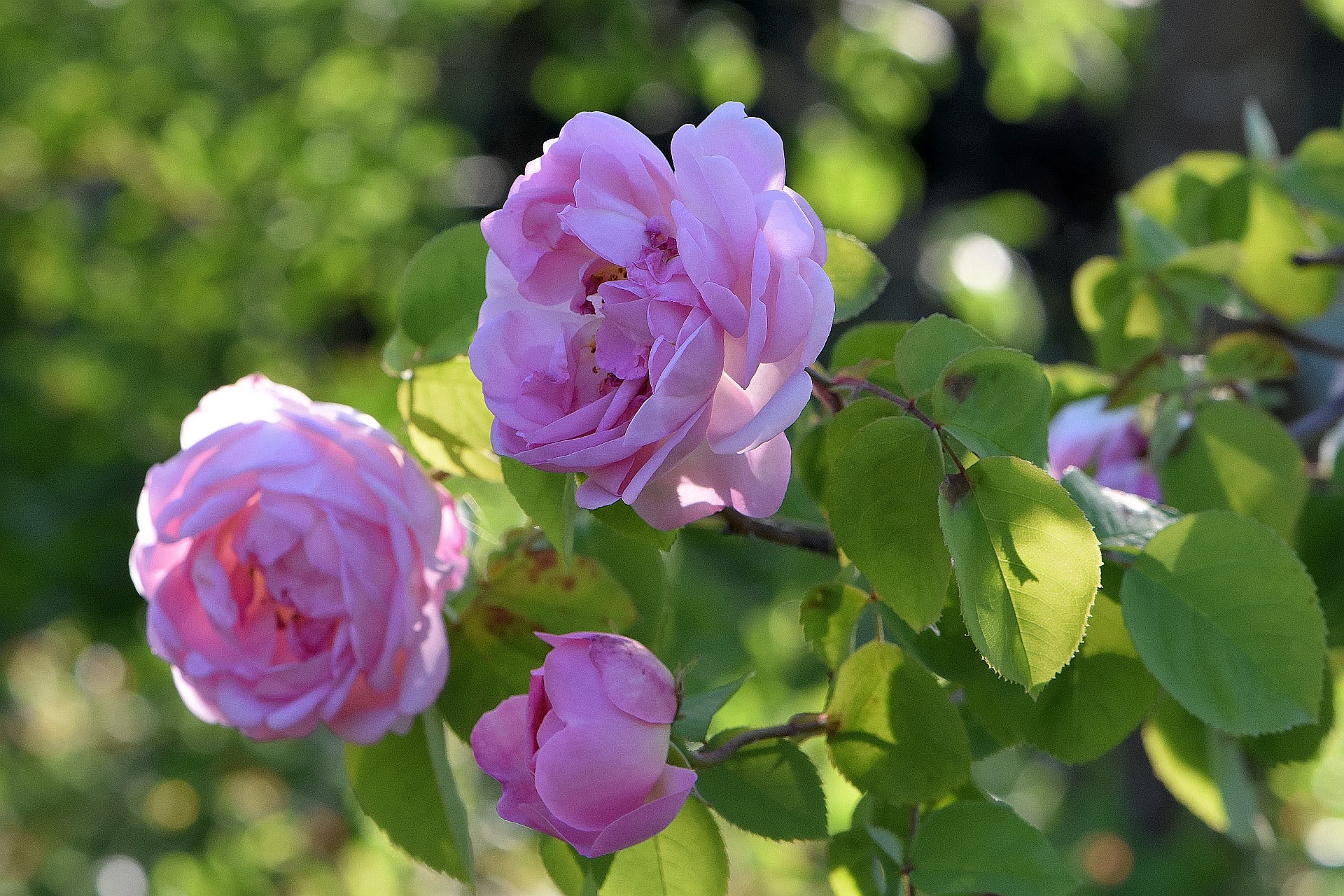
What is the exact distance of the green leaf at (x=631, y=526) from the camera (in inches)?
12.0

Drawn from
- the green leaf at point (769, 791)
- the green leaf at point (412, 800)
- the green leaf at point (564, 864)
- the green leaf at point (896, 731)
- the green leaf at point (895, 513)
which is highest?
the green leaf at point (895, 513)

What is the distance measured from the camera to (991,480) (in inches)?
11.4

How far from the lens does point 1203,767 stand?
0.50m

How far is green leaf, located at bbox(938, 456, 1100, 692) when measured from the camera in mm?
276

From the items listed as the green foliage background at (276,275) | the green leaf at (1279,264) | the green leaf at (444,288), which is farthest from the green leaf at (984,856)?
the green foliage background at (276,275)

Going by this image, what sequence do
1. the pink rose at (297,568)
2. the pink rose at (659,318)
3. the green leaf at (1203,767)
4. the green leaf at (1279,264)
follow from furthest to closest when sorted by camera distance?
1. the green leaf at (1279,264)
2. the green leaf at (1203,767)
3. the pink rose at (297,568)
4. the pink rose at (659,318)

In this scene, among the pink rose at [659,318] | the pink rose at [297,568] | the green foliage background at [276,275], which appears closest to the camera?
the pink rose at [659,318]

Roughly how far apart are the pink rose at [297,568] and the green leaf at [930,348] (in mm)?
162

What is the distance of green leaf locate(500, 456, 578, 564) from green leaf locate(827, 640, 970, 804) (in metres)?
0.10

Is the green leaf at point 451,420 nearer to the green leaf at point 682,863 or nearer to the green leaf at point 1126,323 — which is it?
the green leaf at point 682,863

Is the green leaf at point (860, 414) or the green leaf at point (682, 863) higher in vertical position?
the green leaf at point (860, 414)

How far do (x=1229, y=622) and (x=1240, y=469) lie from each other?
4.6 inches

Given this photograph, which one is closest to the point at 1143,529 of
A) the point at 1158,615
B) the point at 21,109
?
the point at 1158,615

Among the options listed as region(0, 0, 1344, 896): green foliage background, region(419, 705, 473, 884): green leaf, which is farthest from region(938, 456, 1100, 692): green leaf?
region(0, 0, 1344, 896): green foliage background
